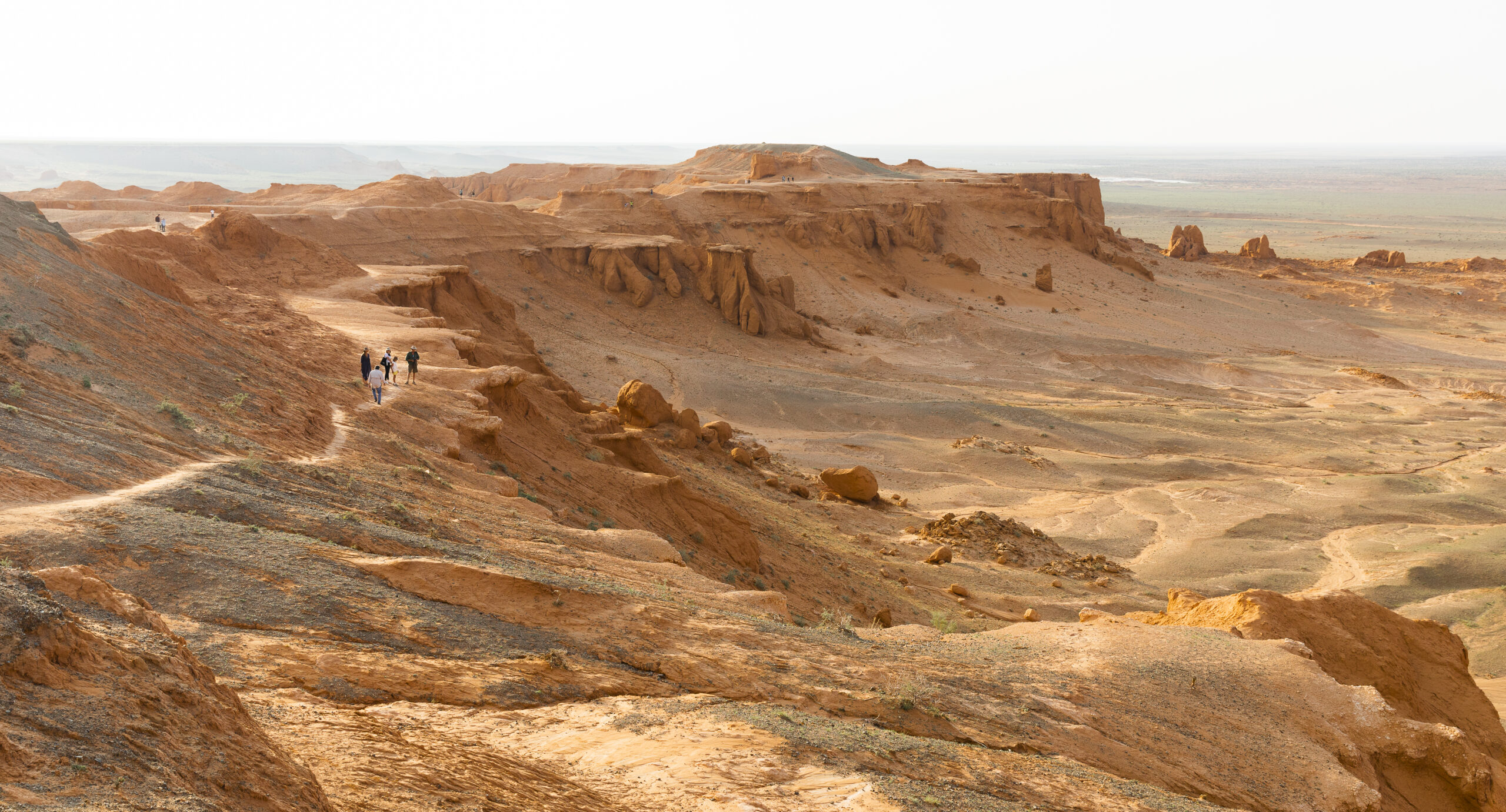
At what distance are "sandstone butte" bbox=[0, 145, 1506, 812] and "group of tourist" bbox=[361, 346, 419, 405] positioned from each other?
266 mm

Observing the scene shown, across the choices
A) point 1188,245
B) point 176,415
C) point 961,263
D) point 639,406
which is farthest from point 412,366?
point 1188,245

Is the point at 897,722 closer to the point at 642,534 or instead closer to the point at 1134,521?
the point at 642,534

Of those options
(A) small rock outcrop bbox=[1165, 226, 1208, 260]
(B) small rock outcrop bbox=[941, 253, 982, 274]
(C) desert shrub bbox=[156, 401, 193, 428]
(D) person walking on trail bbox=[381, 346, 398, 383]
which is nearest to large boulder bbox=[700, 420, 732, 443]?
(D) person walking on trail bbox=[381, 346, 398, 383]

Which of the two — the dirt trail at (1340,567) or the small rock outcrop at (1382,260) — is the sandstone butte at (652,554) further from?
the small rock outcrop at (1382,260)

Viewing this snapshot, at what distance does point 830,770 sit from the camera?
19.3ft

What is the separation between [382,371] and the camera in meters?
14.2

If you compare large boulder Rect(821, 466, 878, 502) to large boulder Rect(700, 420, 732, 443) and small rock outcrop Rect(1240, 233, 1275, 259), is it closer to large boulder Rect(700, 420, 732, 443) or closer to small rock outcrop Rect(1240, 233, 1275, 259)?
large boulder Rect(700, 420, 732, 443)

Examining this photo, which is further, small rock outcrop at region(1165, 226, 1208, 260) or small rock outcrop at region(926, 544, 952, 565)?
small rock outcrop at region(1165, 226, 1208, 260)

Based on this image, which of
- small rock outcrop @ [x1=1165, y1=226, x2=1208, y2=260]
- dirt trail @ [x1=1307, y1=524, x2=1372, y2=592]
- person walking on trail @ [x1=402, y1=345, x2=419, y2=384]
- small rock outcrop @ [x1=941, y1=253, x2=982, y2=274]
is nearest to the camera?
person walking on trail @ [x1=402, y1=345, x2=419, y2=384]

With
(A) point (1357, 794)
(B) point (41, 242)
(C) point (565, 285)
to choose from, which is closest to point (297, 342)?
(B) point (41, 242)

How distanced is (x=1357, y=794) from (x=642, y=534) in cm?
746

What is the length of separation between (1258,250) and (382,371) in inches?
2803

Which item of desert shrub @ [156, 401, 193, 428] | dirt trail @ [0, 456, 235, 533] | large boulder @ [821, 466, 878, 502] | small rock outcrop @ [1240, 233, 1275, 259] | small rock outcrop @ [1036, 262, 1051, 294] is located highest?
small rock outcrop @ [1240, 233, 1275, 259]

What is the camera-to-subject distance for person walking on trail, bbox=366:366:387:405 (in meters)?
13.7
